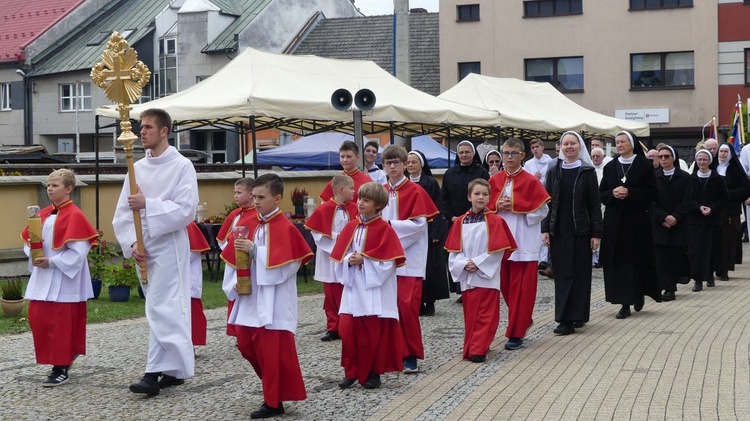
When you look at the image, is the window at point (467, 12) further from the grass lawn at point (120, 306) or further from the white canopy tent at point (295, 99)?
the grass lawn at point (120, 306)

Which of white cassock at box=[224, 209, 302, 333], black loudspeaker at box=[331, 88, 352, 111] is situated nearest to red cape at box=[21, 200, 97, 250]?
white cassock at box=[224, 209, 302, 333]

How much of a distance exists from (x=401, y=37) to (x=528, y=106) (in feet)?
12.6

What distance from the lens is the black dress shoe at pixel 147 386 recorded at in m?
7.94

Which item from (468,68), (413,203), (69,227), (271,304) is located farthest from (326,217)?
(468,68)

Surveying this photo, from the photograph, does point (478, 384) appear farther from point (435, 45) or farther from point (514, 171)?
point (435, 45)

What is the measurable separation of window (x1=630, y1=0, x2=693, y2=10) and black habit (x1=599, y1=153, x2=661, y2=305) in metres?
28.2

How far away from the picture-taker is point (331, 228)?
34.9 ft

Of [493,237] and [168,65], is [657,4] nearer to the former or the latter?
[168,65]

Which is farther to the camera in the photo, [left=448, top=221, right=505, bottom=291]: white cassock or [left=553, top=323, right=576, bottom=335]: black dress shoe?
[left=553, top=323, right=576, bottom=335]: black dress shoe

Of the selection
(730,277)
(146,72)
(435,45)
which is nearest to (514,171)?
(146,72)

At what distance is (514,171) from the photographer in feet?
35.3

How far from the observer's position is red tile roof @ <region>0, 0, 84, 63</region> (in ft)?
157

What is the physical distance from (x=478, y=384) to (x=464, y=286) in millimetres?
1440

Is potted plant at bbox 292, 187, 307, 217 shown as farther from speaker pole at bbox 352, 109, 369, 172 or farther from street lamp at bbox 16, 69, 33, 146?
street lamp at bbox 16, 69, 33, 146
